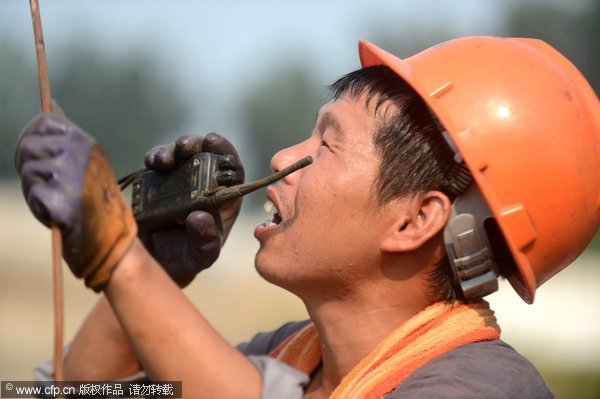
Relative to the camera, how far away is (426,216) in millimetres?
2629

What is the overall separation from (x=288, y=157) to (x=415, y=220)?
0.42 m

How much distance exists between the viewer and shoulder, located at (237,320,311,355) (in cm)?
316

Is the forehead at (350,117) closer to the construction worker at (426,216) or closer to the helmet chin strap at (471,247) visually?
the construction worker at (426,216)

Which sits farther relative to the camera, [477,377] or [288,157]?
[288,157]

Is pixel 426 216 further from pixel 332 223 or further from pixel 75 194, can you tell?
pixel 75 194

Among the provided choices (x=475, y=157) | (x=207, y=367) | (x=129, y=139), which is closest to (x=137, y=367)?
(x=207, y=367)

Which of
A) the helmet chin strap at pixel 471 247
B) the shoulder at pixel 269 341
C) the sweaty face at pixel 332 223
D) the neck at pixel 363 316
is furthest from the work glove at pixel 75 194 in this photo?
the shoulder at pixel 269 341

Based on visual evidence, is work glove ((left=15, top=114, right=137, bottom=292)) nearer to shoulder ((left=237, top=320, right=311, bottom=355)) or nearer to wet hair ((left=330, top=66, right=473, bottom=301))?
wet hair ((left=330, top=66, right=473, bottom=301))

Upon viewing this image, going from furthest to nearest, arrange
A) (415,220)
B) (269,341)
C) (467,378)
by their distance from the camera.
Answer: (269,341)
(415,220)
(467,378)

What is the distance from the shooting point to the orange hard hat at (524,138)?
2533 millimetres

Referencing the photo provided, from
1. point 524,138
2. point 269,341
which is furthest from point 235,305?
point 524,138

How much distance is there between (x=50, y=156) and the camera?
2039 millimetres

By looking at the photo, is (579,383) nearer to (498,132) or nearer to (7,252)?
(498,132)

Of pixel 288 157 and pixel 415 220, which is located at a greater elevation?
pixel 288 157
